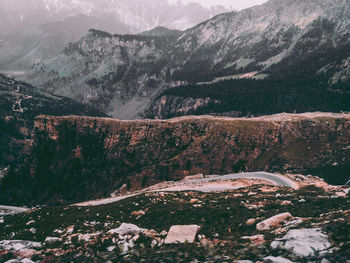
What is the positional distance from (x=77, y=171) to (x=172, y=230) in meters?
128

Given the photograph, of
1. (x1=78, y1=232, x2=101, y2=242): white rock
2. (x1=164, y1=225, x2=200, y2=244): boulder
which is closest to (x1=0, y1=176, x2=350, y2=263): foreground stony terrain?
(x1=164, y1=225, x2=200, y2=244): boulder

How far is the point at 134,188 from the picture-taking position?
111 metres

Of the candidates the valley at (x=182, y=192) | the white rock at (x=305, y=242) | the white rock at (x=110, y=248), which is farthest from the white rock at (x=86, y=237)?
the white rock at (x=305, y=242)

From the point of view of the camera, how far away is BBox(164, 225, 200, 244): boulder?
1738cm

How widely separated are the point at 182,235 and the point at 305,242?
7779 mm

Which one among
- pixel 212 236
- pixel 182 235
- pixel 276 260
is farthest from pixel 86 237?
pixel 276 260

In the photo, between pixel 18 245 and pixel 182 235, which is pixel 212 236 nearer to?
pixel 182 235

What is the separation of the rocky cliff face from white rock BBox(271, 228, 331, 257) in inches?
3405

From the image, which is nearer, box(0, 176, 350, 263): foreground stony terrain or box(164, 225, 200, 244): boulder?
box(0, 176, 350, 263): foreground stony terrain

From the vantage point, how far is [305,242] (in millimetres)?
12797

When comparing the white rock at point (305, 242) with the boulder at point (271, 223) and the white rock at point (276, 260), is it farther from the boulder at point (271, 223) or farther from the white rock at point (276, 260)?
the boulder at point (271, 223)

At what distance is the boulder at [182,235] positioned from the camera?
57.0 ft

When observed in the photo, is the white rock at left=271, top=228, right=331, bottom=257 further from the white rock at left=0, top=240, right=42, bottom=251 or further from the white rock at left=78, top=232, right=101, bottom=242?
the white rock at left=0, top=240, right=42, bottom=251

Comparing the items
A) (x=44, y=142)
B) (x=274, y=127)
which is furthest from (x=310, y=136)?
(x=44, y=142)
